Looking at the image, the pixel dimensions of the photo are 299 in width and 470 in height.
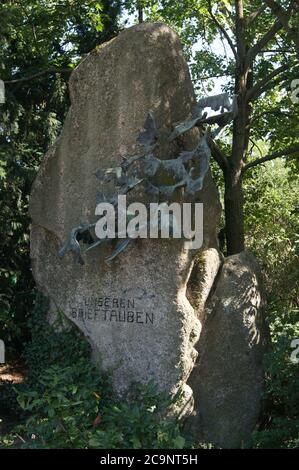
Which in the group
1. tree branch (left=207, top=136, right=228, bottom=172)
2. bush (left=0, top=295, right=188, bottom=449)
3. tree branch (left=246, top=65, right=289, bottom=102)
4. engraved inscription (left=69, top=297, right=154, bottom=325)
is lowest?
bush (left=0, top=295, right=188, bottom=449)

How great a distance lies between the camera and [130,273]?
20.0ft

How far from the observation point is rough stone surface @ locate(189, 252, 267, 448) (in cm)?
623

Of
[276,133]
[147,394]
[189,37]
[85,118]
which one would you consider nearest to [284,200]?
[276,133]

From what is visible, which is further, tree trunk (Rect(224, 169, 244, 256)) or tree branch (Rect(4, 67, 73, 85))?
tree branch (Rect(4, 67, 73, 85))

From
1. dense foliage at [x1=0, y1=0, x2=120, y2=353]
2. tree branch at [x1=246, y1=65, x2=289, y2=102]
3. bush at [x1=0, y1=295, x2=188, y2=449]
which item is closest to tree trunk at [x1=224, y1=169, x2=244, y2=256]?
tree branch at [x1=246, y1=65, x2=289, y2=102]

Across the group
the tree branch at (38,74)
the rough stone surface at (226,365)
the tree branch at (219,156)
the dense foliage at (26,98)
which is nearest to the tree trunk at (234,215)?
the tree branch at (219,156)

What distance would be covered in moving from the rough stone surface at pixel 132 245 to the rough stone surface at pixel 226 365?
0.95ft

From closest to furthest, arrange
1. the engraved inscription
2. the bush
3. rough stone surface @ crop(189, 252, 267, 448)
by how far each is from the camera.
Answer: the bush < the engraved inscription < rough stone surface @ crop(189, 252, 267, 448)

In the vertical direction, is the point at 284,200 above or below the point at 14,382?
above

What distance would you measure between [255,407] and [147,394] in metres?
2.03

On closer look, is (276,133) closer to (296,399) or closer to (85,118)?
(85,118)

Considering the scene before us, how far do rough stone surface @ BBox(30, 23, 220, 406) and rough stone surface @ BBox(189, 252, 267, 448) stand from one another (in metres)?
0.29

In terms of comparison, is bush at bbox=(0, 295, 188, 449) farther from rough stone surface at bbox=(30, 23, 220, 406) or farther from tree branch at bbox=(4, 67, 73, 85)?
tree branch at bbox=(4, 67, 73, 85)

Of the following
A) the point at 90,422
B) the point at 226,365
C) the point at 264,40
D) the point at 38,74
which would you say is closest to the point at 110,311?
the point at 226,365
